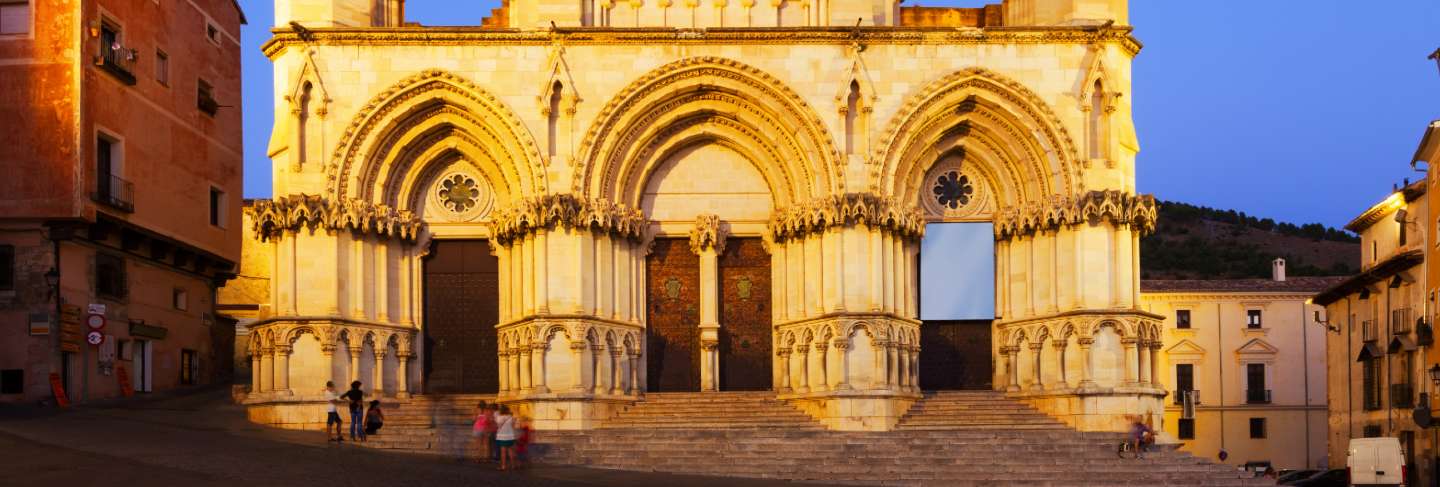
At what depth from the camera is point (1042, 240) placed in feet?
109

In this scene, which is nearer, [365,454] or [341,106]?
[365,454]

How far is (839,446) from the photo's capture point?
29406mm

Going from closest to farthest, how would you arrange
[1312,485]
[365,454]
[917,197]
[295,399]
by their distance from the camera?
1. [365,454]
2. [295,399]
3. [917,197]
4. [1312,485]

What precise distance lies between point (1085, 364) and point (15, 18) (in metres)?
22.3

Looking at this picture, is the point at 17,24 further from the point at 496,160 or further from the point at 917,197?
the point at 917,197

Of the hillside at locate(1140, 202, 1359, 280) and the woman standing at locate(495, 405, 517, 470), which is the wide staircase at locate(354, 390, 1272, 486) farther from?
the hillside at locate(1140, 202, 1359, 280)

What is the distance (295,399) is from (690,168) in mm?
8763

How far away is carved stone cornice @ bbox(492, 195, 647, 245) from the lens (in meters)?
31.9

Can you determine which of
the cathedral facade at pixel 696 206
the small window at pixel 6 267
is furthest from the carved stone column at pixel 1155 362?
the small window at pixel 6 267

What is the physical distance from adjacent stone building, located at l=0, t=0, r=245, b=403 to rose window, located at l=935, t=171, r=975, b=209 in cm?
1703

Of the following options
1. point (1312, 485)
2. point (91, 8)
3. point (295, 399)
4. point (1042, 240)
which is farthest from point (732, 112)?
point (1312, 485)

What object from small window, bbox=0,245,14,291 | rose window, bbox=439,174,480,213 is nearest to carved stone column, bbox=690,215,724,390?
rose window, bbox=439,174,480,213

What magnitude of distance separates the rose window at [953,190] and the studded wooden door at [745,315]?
143 inches

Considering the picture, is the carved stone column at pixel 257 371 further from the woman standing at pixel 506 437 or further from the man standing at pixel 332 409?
the woman standing at pixel 506 437
